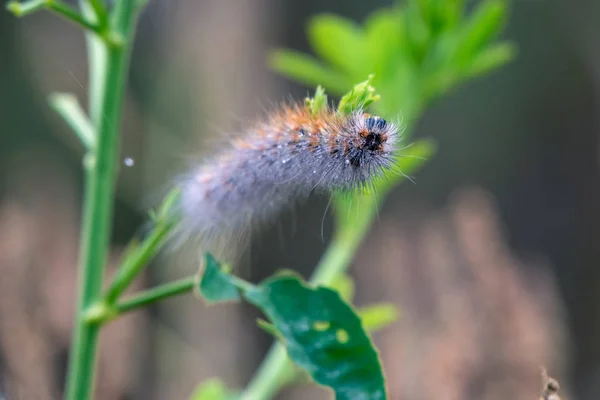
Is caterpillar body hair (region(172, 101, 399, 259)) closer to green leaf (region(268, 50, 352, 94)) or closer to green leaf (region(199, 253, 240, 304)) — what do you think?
green leaf (region(199, 253, 240, 304))

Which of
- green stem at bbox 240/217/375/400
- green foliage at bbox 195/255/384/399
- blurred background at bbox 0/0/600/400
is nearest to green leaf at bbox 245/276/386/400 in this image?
green foliage at bbox 195/255/384/399

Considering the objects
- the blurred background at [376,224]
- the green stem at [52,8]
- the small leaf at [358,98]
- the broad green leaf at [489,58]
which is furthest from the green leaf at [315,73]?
the small leaf at [358,98]

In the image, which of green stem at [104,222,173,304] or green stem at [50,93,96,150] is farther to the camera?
green stem at [50,93,96,150]

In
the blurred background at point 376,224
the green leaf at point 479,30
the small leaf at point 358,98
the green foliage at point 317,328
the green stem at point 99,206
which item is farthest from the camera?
the blurred background at point 376,224

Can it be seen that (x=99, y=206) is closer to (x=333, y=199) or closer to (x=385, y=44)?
(x=333, y=199)

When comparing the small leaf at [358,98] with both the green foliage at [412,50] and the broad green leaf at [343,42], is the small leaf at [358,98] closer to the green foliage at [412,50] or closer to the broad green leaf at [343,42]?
the green foliage at [412,50]

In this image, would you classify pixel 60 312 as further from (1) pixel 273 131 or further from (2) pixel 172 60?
(2) pixel 172 60

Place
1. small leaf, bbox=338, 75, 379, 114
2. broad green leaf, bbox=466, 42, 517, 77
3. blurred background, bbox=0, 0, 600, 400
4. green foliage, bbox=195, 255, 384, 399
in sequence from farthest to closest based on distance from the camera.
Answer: blurred background, bbox=0, 0, 600, 400 → broad green leaf, bbox=466, 42, 517, 77 → green foliage, bbox=195, 255, 384, 399 → small leaf, bbox=338, 75, 379, 114
